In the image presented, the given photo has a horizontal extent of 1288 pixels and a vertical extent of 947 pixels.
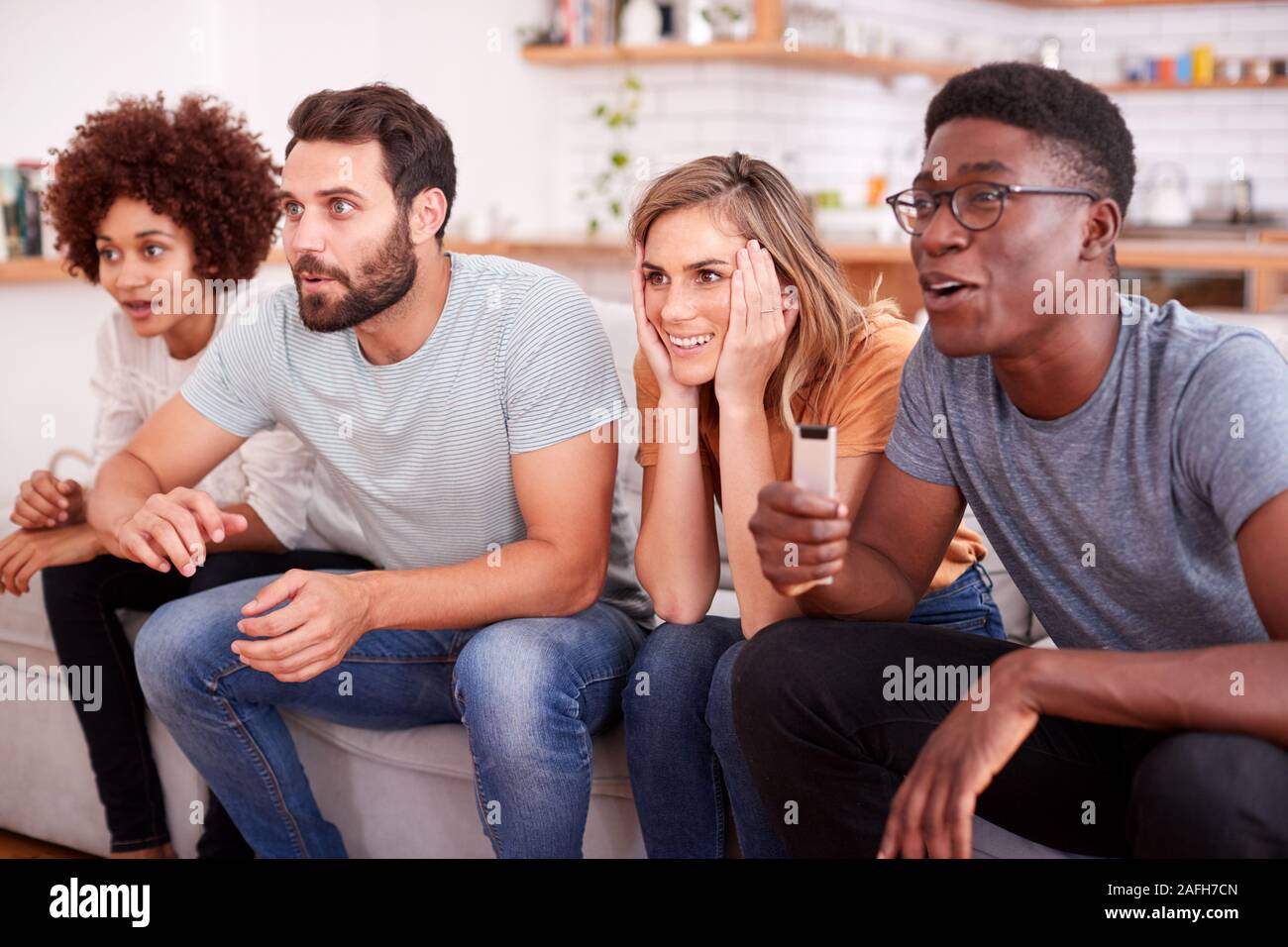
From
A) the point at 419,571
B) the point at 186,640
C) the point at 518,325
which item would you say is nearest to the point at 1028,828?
the point at 419,571

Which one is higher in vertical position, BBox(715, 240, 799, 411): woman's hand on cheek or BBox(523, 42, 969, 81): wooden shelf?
BBox(523, 42, 969, 81): wooden shelf

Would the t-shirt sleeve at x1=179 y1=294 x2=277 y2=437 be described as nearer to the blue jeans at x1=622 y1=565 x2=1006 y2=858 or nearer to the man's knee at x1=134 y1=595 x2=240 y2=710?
the man's knee at x1=134 y1=595 x2=240 y2=710

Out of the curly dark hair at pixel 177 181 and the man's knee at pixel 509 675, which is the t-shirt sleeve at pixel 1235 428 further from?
the curly dark hair at pixel 177 181

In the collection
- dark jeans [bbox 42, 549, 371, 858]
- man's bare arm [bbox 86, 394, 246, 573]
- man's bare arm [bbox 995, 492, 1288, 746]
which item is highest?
man's bare arm [bbox 86, 394, 246, 573]

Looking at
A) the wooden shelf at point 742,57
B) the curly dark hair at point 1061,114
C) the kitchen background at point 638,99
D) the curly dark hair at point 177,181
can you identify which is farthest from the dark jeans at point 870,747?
the wooden shelf at point 742,57

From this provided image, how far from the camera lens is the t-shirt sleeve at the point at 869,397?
4.91 ft

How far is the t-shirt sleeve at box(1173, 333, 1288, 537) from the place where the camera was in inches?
43.0

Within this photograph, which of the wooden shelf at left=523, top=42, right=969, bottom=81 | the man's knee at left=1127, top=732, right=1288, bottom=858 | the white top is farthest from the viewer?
the wooden shelf at left=523, top=42, right=969, bottom=81

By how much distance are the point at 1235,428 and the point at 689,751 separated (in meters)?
0.66

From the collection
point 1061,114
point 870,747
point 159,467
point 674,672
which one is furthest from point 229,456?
point 1061,114

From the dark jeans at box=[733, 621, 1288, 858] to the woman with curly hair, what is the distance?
85 centimetres

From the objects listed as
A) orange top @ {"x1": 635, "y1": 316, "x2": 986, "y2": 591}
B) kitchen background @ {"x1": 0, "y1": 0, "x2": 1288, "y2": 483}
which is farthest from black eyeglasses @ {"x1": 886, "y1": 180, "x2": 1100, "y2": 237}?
kitchen background @ {"x1": 0, "y1": 0, "x2": 1288, "y2": 483}

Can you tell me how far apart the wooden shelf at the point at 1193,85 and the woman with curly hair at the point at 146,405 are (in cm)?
439

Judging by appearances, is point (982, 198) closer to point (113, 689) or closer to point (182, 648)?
point (182, 648)
